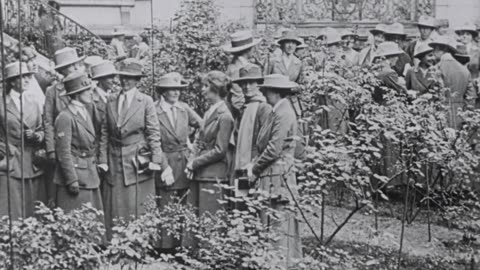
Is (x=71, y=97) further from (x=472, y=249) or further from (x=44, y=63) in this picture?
(x=472, y=249)

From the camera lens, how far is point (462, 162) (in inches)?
365

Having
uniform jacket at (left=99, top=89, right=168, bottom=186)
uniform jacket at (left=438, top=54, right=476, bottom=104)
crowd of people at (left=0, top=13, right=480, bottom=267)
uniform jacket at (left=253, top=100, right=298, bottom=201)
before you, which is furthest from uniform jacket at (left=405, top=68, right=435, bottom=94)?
uniform jacket at (left=99, top=89, right=168, bottom=186)

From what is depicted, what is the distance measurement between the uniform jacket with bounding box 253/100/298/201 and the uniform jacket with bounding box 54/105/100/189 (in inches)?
70.2

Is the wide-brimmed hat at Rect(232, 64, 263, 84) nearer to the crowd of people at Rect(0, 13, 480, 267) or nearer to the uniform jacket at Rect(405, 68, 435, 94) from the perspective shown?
the crowd of people at Rect(0, 13, 480, 267)

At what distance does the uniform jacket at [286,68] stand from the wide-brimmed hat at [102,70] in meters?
3.24

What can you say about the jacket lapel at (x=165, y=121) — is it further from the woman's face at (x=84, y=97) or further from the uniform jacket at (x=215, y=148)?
the woman's face at (x=84, y=97)

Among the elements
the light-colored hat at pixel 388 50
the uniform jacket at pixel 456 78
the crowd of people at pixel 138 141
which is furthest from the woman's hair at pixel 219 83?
the uniform jacket at pixel 456 78

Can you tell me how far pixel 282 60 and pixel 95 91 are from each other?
3.87 meters

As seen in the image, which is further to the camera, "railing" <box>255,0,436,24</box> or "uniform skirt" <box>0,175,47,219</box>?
"railing" <box>255,0,436,24</box>

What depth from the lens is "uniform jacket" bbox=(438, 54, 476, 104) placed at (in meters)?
11.5

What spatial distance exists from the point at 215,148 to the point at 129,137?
911mm

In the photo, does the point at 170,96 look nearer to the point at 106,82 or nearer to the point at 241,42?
the point at 106,82

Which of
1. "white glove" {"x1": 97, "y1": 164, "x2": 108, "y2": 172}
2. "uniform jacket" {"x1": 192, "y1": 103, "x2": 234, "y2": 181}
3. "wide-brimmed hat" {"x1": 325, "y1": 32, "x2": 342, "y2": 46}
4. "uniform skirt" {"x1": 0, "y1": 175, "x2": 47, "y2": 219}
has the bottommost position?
"uniform skirt" {"x1": 0, "y1": 175, "x2": 47, "y2": 219}

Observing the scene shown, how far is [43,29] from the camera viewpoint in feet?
47.3
